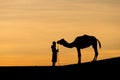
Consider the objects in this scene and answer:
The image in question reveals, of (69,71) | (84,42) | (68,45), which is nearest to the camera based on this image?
(69,71)

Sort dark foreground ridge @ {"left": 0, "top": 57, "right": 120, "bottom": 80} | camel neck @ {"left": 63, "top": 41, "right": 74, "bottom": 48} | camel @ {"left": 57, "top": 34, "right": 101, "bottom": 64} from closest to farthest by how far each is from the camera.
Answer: dark foreground ridge @ {"left": 0, "top": 57, "right": 120, "bottom": 80}
camel @ {"left": 57, "top": 34, "right": 101, "bottom": 64}
camel neck @ {"left": 63, "top": 41, "right": 74, "bottom": 48}

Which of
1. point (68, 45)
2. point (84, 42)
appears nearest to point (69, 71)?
point (84, 42)

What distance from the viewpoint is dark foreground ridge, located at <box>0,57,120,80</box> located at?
31656 mm

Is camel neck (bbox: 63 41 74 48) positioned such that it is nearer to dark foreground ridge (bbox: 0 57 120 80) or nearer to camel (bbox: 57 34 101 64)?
camel (bbox: 57 34 101 64)

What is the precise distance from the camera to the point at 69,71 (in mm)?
33500

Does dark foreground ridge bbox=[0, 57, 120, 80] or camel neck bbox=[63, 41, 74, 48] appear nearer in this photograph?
dark foreground ridge bbox=[0, 57, 120, 80]

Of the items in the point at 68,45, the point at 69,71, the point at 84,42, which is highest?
the point at 84,42

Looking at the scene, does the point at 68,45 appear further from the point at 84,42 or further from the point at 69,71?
the point at 69,71

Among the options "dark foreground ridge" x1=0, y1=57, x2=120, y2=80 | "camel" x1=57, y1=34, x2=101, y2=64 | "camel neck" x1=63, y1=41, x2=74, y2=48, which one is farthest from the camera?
"camel neck" x1=63, y1=41, x2=74, y2=48

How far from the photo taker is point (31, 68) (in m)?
35.0

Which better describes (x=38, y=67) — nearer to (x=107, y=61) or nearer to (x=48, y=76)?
(x=48, y=76)

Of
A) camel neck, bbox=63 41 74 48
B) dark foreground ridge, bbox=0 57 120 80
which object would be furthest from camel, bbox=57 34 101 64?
dark foreground ridge, bbox=0 57 120 80

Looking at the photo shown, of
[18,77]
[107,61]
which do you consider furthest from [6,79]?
[107,61]

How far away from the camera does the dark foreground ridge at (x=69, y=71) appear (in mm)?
31656
